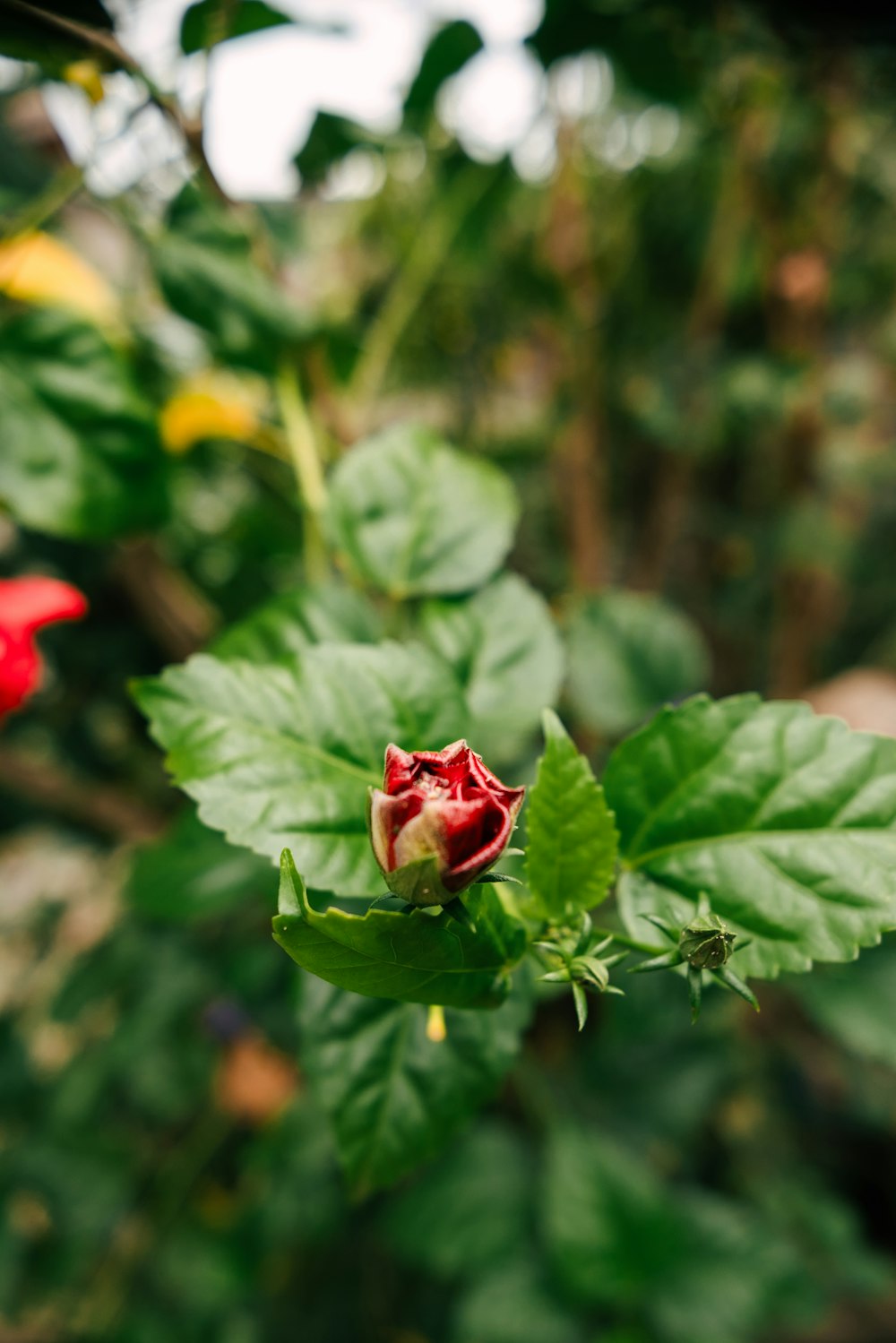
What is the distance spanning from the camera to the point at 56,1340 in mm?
951

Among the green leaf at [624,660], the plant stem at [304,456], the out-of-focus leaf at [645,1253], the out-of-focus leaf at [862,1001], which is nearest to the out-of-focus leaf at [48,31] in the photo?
the plant stem at [304,456]

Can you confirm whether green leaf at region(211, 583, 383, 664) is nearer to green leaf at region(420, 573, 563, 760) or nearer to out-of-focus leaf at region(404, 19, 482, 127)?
green leaf at region(420, 573, 563, 760)

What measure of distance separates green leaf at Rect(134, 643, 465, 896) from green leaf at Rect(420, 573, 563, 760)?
0.06 meters

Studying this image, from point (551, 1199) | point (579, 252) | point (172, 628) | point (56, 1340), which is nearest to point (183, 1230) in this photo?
point (56, 1340)

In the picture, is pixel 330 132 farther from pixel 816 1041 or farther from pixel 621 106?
pixel 816 1041

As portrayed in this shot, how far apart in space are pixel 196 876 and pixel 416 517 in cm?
25

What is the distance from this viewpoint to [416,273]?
2.57ft

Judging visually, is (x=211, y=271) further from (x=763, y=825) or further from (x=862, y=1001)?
(x=862, y=1001)

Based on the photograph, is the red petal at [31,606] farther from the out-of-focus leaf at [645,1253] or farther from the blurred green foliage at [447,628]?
the out-of-focus leaf at [645,1253]

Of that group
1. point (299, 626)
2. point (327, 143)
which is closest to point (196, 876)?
point (299, 626)

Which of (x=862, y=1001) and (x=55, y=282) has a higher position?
(x=55, y=282)

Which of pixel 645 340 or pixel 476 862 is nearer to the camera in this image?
pixel 476 862

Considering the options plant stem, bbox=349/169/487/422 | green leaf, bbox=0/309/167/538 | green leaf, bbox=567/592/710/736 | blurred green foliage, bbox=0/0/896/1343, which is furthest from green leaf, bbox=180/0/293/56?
green leaf, bbox=567/592/710/736

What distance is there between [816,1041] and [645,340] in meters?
1.05
